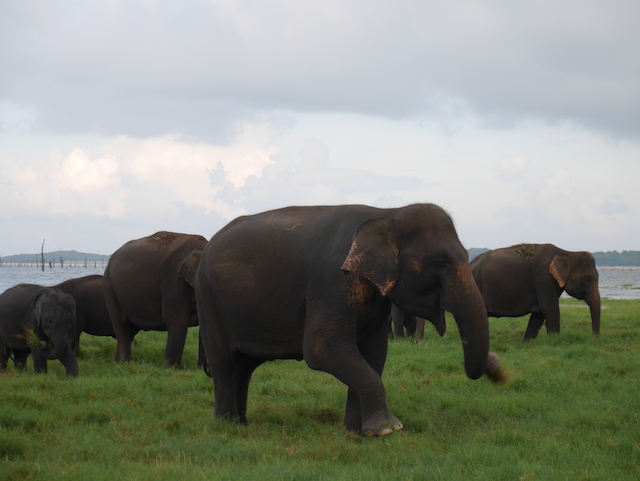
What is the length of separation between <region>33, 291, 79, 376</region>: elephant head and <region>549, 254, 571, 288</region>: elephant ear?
9.77m

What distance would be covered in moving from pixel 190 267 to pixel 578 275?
29.9 ft

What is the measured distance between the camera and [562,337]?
1438 centimetres

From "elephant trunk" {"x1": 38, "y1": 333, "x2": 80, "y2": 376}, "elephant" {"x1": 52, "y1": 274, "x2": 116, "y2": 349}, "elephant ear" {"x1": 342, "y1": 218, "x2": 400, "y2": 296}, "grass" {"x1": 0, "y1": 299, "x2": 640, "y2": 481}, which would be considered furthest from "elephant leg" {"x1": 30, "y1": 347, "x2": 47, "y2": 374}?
"elephant ear" {"x1": 342, "y1": 218, "x2": 400, "y2": 296}

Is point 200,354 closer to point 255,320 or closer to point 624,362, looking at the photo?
point 255,320

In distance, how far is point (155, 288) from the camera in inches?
459

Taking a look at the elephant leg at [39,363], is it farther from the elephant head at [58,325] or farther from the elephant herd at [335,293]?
the elephant herd at [335,293]

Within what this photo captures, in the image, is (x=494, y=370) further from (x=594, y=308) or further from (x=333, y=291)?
(x=594, y=308)

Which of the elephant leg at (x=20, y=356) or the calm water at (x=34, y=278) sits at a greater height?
the elephant leg at (x=20, y=356)

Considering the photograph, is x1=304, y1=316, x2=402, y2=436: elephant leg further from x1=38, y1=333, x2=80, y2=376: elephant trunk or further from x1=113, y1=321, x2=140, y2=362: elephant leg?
x1=113, y1=321, x2=140, y2=362: elephant leg

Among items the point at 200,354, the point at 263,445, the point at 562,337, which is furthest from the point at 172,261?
the point at 562,337

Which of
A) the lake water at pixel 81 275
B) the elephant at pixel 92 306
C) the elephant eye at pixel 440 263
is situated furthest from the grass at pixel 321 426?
the lake water at pixel 81 275

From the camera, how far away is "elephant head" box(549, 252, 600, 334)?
15445 mm

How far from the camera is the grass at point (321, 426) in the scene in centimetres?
544

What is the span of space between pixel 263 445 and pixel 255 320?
122 cm
